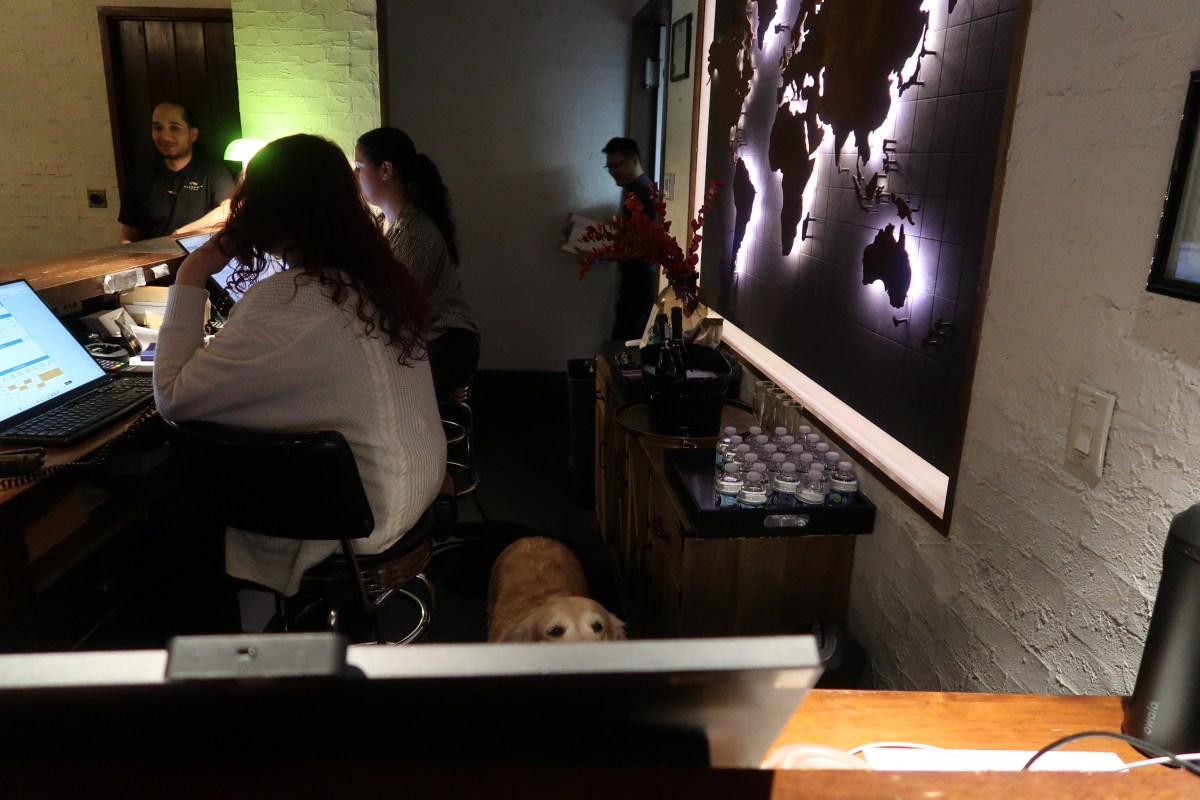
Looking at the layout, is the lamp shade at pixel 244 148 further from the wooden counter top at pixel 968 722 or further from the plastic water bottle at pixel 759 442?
the wooden counter top at pixel 968 722

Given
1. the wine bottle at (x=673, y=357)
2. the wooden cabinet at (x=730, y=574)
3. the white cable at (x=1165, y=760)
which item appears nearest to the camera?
the white cable at (x=1165, y=760)

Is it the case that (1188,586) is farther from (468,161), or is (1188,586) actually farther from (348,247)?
(468,161)

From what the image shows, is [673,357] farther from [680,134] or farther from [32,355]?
[680,134]

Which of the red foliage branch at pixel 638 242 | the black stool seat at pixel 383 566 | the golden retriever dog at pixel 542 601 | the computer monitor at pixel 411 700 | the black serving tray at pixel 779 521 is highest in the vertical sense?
the red foliage branch at pixel 638 242

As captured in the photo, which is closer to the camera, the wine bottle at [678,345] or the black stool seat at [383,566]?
the black stool seat at [383,566]

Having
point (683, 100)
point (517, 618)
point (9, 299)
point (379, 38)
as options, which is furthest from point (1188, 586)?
point (379, 38)

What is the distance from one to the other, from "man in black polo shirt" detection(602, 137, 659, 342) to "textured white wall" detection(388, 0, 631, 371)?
1.53 ft

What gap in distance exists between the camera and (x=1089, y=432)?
114 cm

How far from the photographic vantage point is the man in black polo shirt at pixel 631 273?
457cm

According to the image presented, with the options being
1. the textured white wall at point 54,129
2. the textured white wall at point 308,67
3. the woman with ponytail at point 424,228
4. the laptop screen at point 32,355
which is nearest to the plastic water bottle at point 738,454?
the woman with ponytail at point 424,228

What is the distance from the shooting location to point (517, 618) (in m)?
2.04

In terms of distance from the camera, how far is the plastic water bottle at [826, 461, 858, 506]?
182cm

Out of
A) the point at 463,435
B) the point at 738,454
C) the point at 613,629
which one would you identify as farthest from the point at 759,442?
the point at 463,435

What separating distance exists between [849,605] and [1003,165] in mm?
→ 1089
